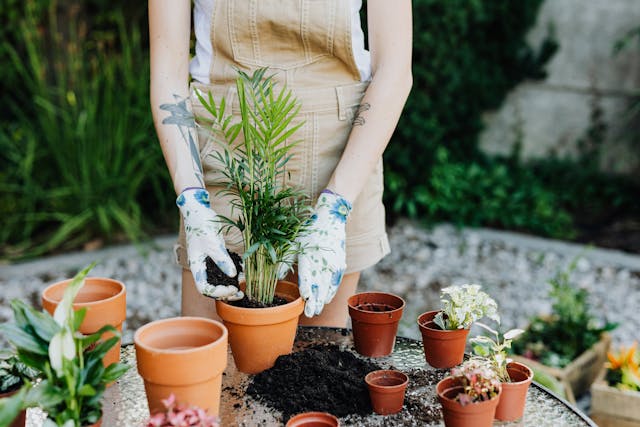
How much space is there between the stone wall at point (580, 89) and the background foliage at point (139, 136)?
10cm

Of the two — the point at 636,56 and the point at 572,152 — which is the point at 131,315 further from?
the point at 636,56

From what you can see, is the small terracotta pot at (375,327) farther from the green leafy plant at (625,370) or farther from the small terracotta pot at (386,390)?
the green leafy plant at (625,370)

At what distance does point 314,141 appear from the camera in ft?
5.36

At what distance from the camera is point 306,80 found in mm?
1622

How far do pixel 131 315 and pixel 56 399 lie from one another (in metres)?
2.77

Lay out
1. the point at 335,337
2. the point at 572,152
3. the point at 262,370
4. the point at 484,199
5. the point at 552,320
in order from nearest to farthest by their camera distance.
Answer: the point at 262,370
the point at 335,337
the point at 552,320
the point at 484,199
the point at 572,152

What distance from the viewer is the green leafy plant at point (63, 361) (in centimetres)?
99

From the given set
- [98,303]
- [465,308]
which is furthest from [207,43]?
[465,308]

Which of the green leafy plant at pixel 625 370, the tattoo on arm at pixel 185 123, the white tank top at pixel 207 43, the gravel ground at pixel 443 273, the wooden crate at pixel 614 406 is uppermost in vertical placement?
the white tank top at pixel 207 43

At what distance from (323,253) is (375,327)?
17cm

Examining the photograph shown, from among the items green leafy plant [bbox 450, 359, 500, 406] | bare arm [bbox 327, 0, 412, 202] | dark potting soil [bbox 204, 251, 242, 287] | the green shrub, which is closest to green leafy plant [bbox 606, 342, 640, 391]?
bare arm [bbox 327, 0, 412, 202]

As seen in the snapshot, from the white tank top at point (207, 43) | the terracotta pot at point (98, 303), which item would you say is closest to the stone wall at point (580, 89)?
the white tank top at point (207, 43)

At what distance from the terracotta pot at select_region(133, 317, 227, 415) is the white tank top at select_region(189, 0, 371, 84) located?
716mm

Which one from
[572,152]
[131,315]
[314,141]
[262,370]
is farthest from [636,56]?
[262,370]
